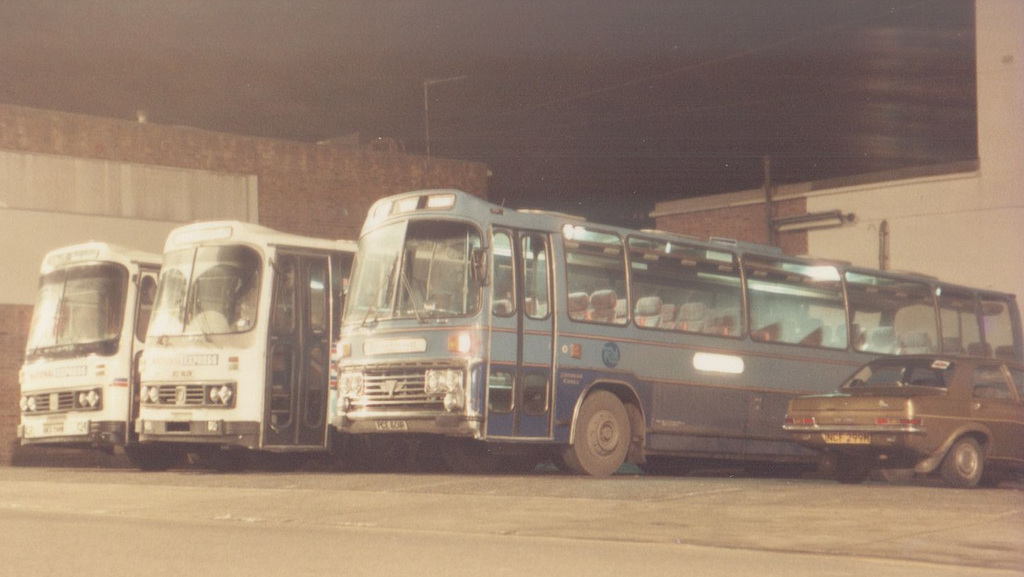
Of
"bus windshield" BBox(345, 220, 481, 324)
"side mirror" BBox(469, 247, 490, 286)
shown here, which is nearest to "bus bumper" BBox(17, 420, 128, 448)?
"bus windshield" BBox(345, 220, 481, 324)

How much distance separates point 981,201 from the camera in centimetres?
3228

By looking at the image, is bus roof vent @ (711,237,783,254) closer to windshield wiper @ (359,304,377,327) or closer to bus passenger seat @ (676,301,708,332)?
bus passenger seat @ (676,301,708,332)

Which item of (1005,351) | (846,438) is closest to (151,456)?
(846,438)

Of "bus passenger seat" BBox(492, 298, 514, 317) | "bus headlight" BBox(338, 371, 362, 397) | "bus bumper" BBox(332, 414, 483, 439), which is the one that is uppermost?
"bus passenger seat" BBox(492, 298, 514, 317)

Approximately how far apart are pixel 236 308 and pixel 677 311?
6059 mm

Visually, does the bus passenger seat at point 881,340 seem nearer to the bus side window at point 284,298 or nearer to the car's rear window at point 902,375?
the car's rear window at point 902,375

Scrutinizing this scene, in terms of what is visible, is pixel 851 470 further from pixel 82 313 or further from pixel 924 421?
pixel 82 313

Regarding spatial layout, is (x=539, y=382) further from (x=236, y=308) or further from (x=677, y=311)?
(x=236, y=308)

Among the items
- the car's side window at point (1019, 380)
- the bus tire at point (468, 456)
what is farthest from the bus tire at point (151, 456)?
the car's side window at point (1019, 380)

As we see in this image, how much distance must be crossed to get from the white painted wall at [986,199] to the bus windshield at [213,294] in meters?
18.6

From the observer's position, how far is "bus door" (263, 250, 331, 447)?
1956 cm

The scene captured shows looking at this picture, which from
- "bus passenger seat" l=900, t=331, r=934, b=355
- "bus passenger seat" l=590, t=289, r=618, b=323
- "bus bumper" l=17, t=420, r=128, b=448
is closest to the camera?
"bus passenger seat" l=590, t=289, r=618, b=323

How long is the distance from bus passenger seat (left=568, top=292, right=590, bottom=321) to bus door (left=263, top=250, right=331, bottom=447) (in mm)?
4519

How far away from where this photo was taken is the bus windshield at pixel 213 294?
19.5 meters
